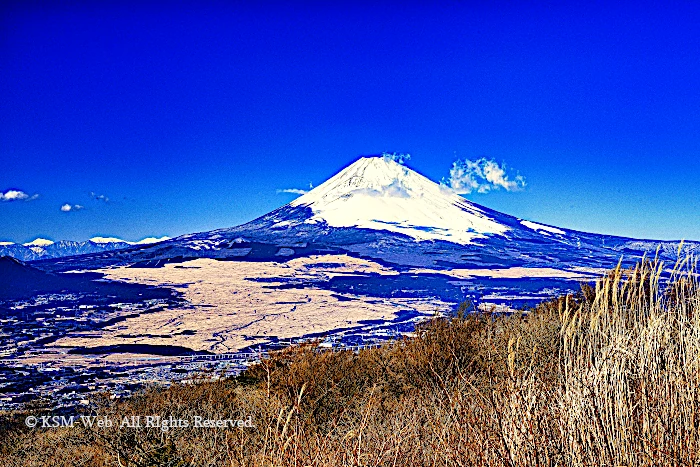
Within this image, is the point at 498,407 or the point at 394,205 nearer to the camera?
A: the point at 498,407

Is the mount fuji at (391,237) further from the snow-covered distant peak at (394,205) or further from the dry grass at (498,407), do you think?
the dry grass at (498,407)

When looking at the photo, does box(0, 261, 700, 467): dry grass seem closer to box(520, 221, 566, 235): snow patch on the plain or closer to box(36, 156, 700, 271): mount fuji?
box(36, 156, 700, 271): mount fuji

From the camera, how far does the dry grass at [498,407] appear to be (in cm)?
157

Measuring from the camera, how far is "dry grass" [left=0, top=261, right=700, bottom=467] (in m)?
1.57

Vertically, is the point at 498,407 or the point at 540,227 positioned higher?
the point at 540,227

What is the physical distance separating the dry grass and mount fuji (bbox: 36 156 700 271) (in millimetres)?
63162

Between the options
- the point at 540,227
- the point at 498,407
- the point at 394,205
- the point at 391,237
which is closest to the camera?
the point at 498,407

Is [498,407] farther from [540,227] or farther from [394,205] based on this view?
[540,227]

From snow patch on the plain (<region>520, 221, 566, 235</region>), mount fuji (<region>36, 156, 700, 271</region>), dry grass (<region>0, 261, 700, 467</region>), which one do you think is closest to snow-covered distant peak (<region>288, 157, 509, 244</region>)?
mount fuji (<region>36, 156, 700, 271</region>)

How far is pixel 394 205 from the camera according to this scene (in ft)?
336

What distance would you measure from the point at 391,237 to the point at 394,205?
59.0 feet

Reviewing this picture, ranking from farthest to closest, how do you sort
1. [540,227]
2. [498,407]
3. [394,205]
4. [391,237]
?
[540,227] < [394,205] < [391,237] < [498,407]

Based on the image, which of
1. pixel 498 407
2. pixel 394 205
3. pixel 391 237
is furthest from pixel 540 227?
pixel 498 407

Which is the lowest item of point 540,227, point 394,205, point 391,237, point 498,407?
point 498,407
